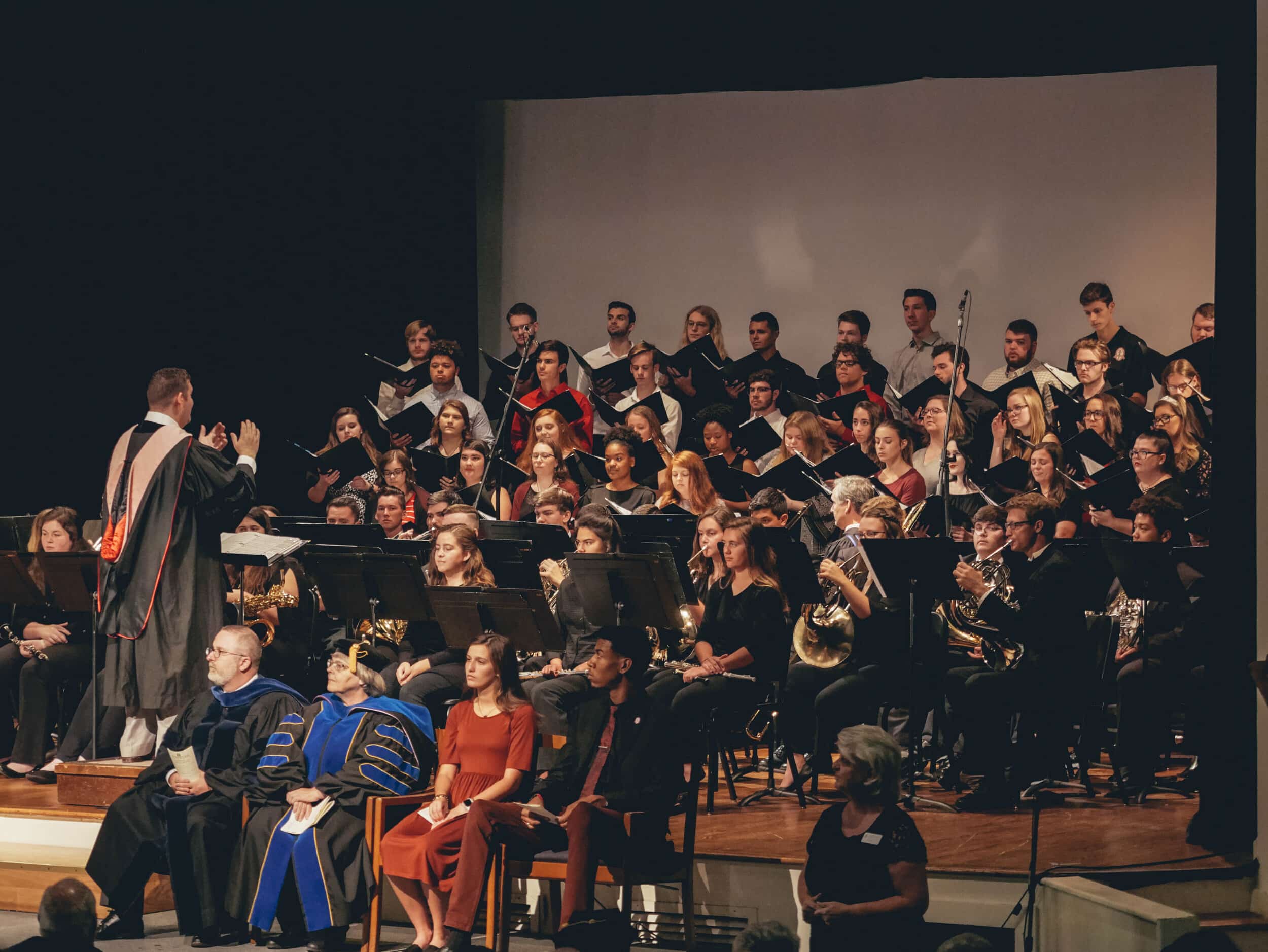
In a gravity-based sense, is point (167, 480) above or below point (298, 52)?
below

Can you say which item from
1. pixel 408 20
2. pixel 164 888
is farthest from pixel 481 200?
pixel 164 888

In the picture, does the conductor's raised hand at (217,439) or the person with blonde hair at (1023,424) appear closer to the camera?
the conductor's raised hand at (217,439)

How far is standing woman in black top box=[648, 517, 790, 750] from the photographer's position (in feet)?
19.5

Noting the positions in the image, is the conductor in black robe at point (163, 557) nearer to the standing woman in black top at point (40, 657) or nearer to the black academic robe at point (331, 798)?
the standing woman in black top at point (40, 657)

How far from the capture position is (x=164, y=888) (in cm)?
584

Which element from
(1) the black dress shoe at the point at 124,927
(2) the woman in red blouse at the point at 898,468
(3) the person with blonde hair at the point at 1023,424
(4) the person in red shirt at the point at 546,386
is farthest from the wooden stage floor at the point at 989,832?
(4) the person in red shirt at the point at 546,386

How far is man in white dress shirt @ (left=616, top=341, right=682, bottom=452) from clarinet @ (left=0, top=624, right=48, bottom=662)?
3.53 meters

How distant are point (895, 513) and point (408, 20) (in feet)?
15.7

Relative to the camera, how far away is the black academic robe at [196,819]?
5.37m

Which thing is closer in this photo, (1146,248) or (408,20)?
(408,20)

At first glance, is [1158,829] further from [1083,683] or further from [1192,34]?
[1192,34]

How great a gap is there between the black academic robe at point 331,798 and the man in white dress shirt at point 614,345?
443 centimetres

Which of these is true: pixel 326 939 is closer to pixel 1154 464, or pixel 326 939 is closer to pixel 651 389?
pixel 1154 464

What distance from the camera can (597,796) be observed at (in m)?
5.00
